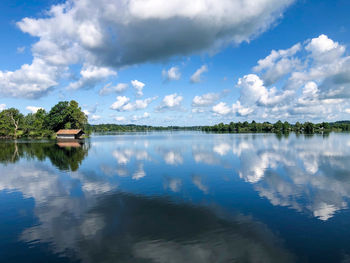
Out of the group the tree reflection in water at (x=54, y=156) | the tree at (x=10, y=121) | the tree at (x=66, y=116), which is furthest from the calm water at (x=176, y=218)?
the tree at (x=10, y=121)

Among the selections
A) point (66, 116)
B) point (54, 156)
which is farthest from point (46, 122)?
point (54, 156)

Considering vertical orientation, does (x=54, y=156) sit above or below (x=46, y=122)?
below

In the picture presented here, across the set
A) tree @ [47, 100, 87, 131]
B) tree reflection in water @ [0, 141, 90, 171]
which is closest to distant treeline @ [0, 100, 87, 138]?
A: tree @ [47, 100, 87, 131]

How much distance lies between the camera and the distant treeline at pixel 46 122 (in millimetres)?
118688

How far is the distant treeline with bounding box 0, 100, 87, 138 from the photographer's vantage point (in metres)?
119

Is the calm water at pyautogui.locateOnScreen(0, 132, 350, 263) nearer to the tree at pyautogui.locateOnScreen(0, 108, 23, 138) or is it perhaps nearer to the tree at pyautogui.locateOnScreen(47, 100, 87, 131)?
the tree at pyautogui.locateOnScreen(47, 100, 87, 131)

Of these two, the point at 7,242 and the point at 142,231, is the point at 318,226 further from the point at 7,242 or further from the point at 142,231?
the point at 7,242

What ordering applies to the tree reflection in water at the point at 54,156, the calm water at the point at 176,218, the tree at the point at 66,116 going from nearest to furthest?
the calm water at the point at 176,218 → the tree reflection in water at the point at 54,156 → the tree at the point at 66,116

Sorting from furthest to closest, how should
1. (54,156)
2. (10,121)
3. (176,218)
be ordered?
(10,121)
(54,156)
(176,218)

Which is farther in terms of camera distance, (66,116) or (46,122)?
(46,122)

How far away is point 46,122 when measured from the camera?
128 metres

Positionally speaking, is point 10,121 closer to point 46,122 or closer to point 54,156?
point 46,122

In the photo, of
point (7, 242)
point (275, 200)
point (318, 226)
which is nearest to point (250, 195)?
point (275, 200)

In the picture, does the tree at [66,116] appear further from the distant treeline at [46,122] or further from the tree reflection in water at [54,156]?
the tree reflection in water at [54,156]
